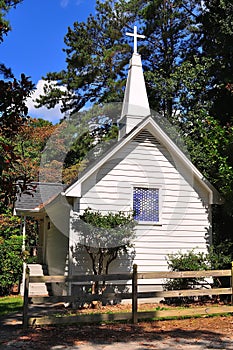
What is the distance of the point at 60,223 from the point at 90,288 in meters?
3.32

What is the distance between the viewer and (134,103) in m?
15.8

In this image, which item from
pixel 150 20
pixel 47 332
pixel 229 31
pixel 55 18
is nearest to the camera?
pixel 47 332

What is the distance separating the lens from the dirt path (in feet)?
22.9

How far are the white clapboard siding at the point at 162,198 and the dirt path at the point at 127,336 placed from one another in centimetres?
368

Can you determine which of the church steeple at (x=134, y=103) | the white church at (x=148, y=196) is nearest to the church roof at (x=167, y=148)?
the white church at (x=148, y=196)

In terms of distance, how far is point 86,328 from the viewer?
8508 millimetres

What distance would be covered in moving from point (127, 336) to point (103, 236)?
13.3 ft

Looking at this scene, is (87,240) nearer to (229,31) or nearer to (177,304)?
(177,304)

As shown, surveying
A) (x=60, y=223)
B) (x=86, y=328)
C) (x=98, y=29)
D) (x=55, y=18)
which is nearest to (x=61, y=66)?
(x=98, y=29)

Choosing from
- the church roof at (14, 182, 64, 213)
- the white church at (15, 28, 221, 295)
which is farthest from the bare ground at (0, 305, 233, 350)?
the church roof at (14, 182, 64, 213)

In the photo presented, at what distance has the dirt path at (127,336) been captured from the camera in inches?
275

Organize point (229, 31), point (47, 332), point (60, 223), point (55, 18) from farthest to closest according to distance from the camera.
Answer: point (55, 18), point (229, 31), point (60, 223), point (47, 332)

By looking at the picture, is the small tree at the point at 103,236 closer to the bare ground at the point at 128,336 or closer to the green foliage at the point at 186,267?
the green foliage at the point at 186,267

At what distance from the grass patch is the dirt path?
81.5 inches
